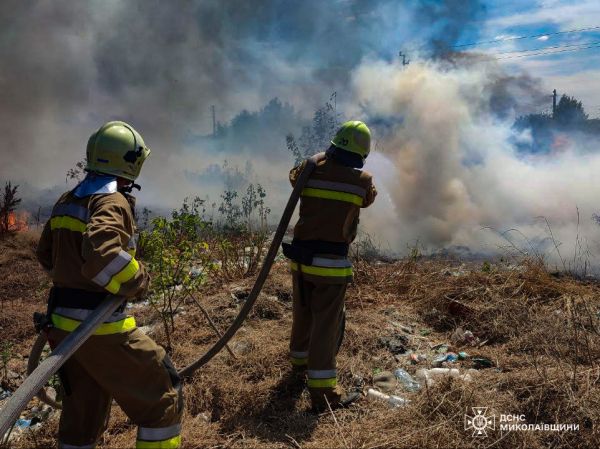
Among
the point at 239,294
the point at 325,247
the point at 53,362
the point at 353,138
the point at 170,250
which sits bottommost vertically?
the point at 239,294

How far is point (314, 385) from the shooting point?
3848 mm

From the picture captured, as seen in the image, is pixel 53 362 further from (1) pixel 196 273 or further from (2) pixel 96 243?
(1) pixel 196 273

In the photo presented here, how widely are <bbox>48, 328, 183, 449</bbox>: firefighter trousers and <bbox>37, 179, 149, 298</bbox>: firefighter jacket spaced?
0.29 metres

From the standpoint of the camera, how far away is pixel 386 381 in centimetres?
433

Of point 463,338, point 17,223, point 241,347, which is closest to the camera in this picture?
point 241,347

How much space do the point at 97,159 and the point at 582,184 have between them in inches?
637

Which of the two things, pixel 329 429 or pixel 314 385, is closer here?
pixel 329 429

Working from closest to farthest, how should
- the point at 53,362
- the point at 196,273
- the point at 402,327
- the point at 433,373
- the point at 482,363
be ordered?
the point at 53,362 < the point at 433,373 < the point at 482,363 < the point at 402,327 < the point at 196,273

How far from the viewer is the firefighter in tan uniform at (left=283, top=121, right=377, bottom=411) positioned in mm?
3973

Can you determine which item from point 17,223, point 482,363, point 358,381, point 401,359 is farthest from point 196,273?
point 17,223

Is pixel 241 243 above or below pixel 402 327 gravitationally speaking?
above

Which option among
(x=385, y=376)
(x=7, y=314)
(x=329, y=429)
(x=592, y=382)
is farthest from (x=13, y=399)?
(x=7, y=314)

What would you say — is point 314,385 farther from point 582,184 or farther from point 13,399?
point 582,184

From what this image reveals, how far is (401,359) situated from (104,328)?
303 centimetres
